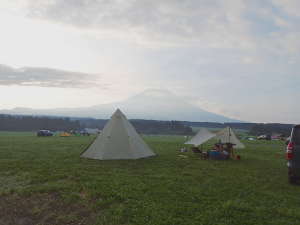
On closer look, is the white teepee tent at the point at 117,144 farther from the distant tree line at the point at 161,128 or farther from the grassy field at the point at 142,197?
the distant tree line at the point at 161,128

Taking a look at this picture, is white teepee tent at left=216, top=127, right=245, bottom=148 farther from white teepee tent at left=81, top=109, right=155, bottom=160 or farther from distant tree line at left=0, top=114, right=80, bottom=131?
distant tree line at left=0, top=114, right=80, bottom=131

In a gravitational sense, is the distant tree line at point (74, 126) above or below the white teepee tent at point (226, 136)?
below

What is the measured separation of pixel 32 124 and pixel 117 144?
81179 millimetres

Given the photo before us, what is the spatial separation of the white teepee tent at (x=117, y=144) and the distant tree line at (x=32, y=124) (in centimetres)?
7614

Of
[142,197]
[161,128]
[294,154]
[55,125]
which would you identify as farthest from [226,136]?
[55,125]

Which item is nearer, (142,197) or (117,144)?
(142,197)

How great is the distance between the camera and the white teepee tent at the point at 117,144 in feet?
49.3

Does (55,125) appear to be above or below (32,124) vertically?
below

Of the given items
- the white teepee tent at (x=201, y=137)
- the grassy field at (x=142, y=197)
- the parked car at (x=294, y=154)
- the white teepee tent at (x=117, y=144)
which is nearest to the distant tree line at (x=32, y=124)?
the white teepee tent at (x=201, y=137)

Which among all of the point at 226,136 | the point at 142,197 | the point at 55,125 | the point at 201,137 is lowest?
the point at 55,125

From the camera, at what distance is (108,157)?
14.8 metres

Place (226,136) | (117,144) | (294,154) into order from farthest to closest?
(226,136) → (117,144) → (294,154)

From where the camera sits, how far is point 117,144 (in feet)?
50.4

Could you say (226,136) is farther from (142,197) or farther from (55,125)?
(55,125)
